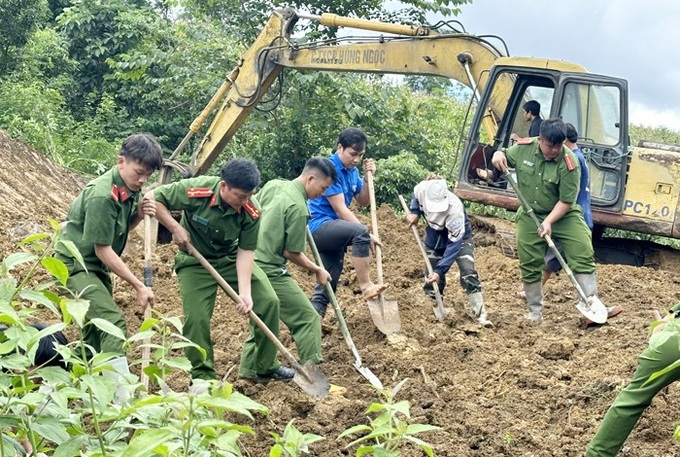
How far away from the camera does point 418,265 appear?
450 inches

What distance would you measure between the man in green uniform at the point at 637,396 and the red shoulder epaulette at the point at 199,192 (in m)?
2.72

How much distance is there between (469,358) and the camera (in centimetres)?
789

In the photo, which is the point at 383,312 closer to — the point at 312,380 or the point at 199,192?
the point at 312,380

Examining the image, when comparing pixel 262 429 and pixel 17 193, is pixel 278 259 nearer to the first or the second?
pixel 262 429

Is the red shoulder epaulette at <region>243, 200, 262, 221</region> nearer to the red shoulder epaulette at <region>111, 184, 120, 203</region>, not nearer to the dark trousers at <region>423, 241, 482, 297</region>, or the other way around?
the red shoulder epaulette at <region>111, 184, 120, 203</region>

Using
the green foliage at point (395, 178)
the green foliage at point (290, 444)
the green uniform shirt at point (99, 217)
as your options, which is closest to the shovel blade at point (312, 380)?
the green uniform shirt at point (99, 217)

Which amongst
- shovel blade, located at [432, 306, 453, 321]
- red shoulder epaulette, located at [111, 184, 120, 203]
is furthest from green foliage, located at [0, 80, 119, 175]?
red shoulder epaulette, located at [111, 184, 120, 203]

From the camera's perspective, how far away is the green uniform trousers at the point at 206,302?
255 inches

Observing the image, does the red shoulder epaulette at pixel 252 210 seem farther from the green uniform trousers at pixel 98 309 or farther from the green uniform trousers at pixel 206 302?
the green uniform trousers at pixel 98 309

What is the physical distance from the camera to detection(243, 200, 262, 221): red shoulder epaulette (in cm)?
637

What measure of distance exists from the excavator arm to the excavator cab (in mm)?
135

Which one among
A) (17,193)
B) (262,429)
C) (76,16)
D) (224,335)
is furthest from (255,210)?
(76,16)

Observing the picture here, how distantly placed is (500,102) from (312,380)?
18.5 ft

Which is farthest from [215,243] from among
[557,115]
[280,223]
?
[557,115]
